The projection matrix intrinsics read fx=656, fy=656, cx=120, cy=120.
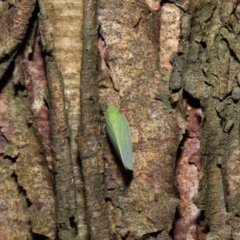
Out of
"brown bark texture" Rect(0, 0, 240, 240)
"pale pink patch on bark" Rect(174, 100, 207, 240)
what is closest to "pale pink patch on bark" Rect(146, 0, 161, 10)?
"brown bark texture" Rect(0, 0, 240, 240)

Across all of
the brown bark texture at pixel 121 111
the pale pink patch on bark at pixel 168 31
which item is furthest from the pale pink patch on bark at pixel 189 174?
the pale pink patch on bark at pixel 168 31

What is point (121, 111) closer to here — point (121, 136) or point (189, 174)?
point (121, 136)

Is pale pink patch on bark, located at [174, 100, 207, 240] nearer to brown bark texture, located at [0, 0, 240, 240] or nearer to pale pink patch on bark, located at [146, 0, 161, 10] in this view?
brown bark texture, located at [0, 0, 240, 240]

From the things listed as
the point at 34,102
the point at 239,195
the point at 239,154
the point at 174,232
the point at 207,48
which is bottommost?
the point at 174,232

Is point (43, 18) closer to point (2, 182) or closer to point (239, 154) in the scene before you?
point (2, 182)

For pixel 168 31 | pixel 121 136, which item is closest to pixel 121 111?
pixel 121 136

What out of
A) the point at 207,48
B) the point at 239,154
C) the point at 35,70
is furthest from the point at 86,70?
the point at 239,154

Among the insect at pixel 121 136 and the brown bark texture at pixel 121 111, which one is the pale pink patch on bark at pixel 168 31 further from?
the insect at pixel 121 136
